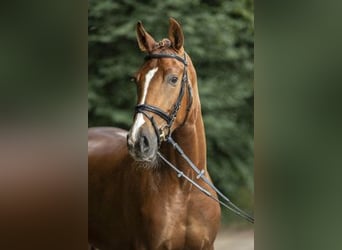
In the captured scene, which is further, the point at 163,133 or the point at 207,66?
the point at 207,66

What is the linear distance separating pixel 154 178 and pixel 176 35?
0.62 meters

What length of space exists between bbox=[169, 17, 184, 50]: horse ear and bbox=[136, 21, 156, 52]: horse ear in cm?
8

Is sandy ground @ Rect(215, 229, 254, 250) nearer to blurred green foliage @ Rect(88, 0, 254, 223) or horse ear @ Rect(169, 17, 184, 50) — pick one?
blurred green foliage @ Rect(88, 0, 254, 223)

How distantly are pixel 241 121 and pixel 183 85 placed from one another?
333 mm

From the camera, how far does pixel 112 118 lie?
2176mm

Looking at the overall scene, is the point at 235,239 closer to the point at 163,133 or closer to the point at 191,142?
the point at 191,142

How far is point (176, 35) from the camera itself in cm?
216

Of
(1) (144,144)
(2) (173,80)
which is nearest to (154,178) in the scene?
(1) (144,144)
